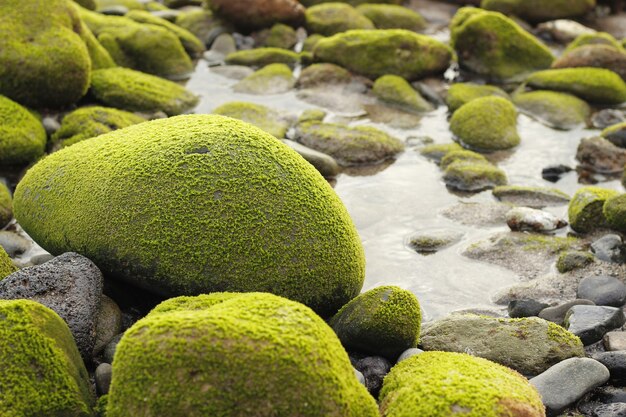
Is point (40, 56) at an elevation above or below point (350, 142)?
above

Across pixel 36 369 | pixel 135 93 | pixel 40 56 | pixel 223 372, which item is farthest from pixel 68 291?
pixel 135 93

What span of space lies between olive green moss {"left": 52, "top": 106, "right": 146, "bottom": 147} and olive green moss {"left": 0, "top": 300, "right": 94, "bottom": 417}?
539 cm

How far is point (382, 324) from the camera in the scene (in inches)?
206

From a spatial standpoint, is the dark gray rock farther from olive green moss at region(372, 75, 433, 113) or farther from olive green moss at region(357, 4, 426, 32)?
olive green moss at region(357, 4, 426, 32)

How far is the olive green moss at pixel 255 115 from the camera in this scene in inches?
440

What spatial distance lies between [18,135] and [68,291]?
4.70 metres

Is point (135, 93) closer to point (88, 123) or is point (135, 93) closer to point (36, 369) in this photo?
point (88, 123)

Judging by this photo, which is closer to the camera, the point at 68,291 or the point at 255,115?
the point at 68,291

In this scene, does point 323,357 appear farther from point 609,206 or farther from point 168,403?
point 609,206

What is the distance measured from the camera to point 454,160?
10.3m

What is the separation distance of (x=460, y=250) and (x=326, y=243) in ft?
9.32

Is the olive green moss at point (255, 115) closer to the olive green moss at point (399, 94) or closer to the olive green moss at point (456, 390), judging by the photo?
the olive green moss at point (399, 94)

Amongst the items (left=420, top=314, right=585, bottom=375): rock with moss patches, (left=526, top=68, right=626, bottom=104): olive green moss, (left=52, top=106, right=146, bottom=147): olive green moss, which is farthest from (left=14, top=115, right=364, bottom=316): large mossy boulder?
(left=526, top=68, right=626, bottom=104): olive green moss

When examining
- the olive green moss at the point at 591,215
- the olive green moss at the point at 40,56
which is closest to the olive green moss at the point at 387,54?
the olive green moss at the point at 40,56
